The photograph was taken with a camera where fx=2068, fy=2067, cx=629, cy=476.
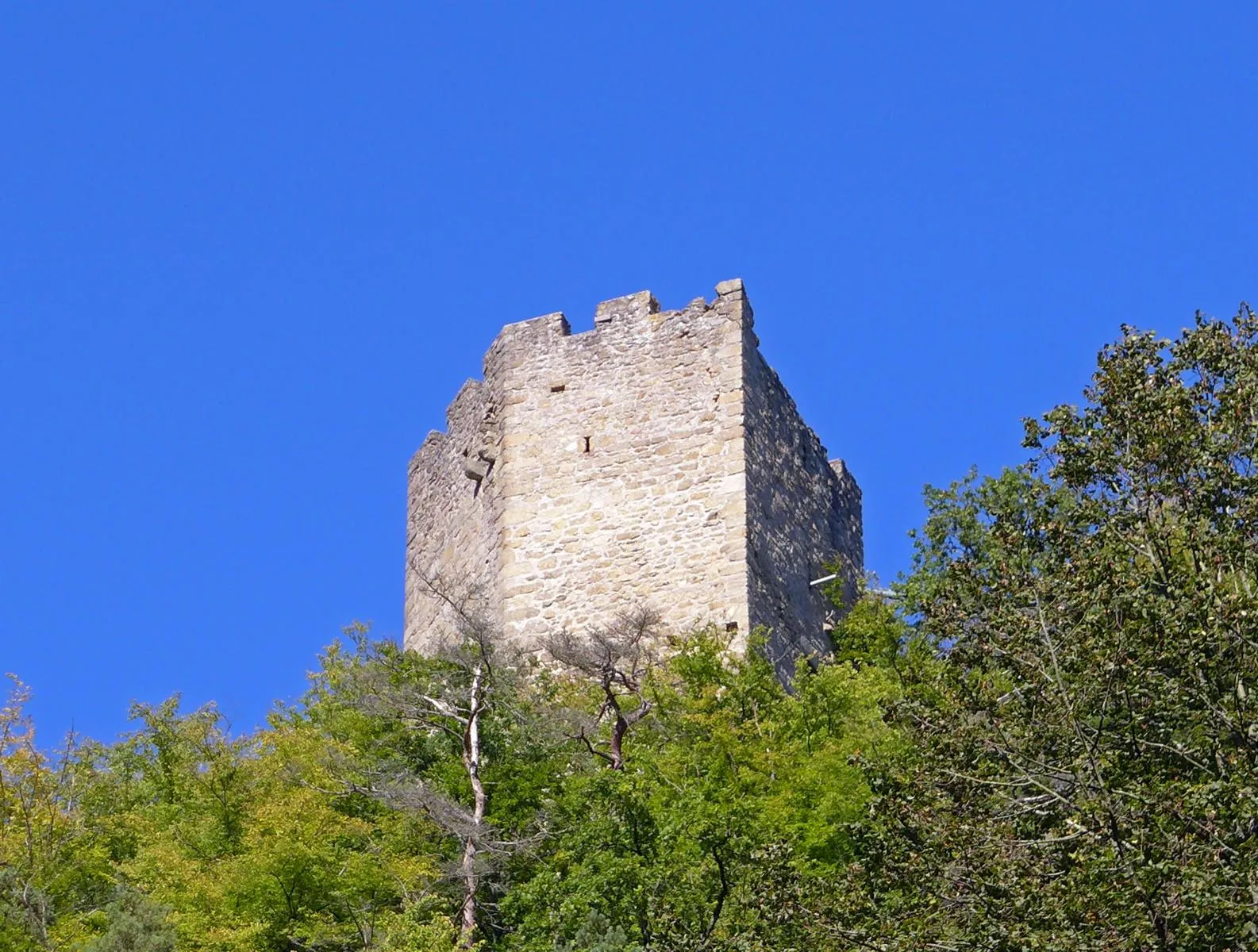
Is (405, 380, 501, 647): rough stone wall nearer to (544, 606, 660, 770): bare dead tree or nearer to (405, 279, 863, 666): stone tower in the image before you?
(405, 279, 863, 666): stone tower

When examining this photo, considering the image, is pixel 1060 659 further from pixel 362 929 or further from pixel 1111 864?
pixel 362 929

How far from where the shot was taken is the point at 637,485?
23.0m

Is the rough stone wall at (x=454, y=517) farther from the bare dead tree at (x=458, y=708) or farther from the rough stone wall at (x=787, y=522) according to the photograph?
the rough stone wall at (x=787, y=522)

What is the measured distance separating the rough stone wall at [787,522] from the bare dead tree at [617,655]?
4.16ft

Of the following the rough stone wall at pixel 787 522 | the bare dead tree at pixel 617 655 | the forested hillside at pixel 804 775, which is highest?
the rough stone wall at pixel 787 522

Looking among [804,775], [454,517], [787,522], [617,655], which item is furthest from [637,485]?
[804,775]

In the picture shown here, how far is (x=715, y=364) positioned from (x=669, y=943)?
10649 millimetres

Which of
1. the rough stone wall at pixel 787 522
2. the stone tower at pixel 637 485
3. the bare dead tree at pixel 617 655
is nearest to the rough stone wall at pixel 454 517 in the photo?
the stone tower at pixel 637 485

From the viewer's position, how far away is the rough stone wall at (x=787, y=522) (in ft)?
74.4

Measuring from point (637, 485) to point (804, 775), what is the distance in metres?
5.81

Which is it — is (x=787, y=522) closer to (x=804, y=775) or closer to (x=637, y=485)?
(x=637, y=485)

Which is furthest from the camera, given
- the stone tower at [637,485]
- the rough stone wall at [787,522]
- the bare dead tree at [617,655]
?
the rough stone wall at [787,522]

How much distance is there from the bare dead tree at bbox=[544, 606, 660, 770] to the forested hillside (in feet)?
0.17

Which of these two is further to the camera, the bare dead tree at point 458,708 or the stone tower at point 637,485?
the stone tower at point 637,485
